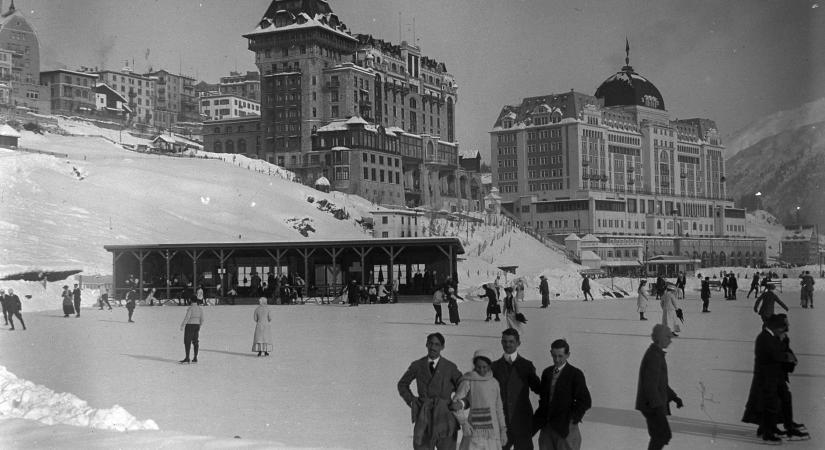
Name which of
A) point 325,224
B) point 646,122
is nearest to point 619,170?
point 646,122

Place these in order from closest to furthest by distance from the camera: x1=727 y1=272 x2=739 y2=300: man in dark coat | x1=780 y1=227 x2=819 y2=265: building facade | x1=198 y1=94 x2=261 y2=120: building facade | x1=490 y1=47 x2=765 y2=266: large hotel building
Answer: x1=780 y1=227 x2=819 y2=265: building facade, x1=727 y1=272 x2=739 y2=300: man in dark coat, x1=490 y1=47 x2=765 y2=266: large hotel building, x1=198 y1=94 x2=261 y2=120: building facade

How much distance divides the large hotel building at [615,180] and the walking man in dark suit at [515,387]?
22.5 metres

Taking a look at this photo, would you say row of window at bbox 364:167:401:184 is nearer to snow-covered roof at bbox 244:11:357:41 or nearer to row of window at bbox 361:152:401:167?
row of window at bbox 361:152:401:167

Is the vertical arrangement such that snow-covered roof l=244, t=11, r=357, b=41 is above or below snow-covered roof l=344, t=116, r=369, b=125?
above

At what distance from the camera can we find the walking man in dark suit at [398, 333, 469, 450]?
676 cm

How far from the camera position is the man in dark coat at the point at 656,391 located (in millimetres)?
6766

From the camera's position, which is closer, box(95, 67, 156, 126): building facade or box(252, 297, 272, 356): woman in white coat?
box(252, 297, 272, 356): woman in white coat

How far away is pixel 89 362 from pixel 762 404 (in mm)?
9791

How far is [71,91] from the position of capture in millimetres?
84312

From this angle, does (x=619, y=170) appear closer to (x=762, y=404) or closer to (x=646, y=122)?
(x=646, y=122)

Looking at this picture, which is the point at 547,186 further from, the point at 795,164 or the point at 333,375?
the point at 333,375

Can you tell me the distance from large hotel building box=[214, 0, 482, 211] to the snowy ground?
52.0m

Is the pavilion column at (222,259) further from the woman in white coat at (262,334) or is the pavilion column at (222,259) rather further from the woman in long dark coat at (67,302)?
the woman in white coat at (262,334)

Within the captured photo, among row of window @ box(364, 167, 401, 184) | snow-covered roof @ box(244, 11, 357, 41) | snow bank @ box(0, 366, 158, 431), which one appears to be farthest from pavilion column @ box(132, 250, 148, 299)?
snow-covered roof @ box(244, 11, 357, 41)
